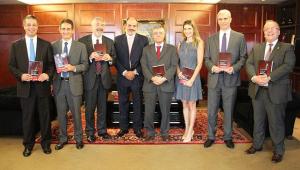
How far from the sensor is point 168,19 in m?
7.57

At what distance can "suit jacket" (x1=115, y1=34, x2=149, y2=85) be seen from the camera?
4.35m

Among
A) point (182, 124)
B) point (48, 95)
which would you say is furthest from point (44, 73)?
point (182, 124)

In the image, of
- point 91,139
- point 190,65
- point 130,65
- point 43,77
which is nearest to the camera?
point 43,77

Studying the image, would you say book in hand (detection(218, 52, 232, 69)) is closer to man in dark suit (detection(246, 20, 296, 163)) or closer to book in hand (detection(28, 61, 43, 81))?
man in dark suit (detection(246, 20, 296, 163))

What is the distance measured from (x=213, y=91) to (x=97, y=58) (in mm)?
1562

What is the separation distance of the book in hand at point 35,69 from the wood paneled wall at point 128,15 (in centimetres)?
412

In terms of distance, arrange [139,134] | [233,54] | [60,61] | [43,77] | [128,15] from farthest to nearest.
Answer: [128,15]
[139,134]
[233,54]
[60,61]
[43,77]

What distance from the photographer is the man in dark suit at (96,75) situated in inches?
163

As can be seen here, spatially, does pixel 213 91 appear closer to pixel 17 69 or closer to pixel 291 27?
pixel 17 69

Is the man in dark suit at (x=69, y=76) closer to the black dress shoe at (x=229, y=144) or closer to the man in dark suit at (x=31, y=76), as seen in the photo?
the man in dark suit at (x=31, y=76)

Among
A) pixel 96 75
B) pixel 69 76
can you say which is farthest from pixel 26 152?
pixel 96 75

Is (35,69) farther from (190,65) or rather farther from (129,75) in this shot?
(190,65)

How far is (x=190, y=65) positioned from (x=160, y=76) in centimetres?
43

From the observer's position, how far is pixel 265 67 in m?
3.52
